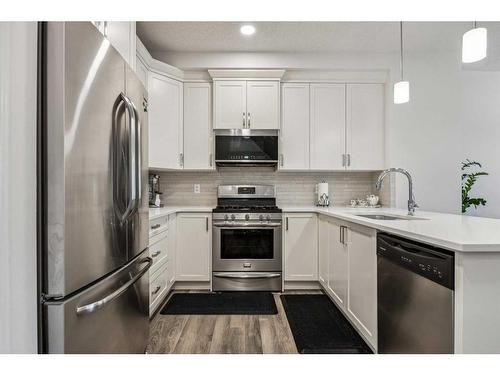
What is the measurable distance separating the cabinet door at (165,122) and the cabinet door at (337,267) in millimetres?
1830

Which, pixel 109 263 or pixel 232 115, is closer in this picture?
pixel 109 263

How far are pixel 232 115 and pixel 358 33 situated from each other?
1.52 m

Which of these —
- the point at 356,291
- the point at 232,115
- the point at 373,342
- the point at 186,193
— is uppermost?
the point at 232,115

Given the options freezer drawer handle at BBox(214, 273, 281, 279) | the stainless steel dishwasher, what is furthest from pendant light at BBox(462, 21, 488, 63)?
freezer drawer handle at BBox(214, 273, 281, 279)

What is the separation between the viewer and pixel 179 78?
3.19 meters

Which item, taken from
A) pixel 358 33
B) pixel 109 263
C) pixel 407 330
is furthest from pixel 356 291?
pixel 358 33

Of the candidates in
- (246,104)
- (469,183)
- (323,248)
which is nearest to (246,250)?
(323,248)

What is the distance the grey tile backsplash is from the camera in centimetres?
351

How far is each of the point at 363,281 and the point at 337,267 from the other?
1.76ft

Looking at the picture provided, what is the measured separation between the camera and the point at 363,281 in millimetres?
1886

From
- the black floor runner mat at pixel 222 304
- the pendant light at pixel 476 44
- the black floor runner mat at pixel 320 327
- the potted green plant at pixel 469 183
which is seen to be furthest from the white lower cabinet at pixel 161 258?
the potted green plant at pixel 469 183

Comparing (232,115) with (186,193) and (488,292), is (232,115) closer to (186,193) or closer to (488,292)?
(186,193)

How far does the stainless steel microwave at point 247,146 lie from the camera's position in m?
3.20

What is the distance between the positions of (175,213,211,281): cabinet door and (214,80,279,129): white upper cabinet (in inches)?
44.3
